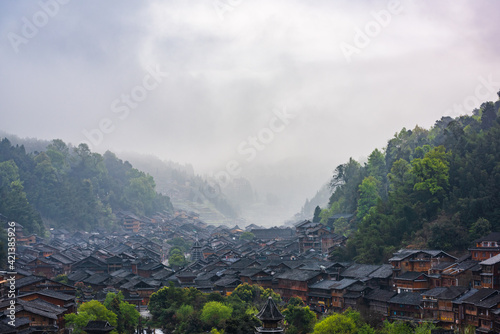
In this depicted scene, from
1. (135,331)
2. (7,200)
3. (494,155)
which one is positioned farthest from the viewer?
(7,200)

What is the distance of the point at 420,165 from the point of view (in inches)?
1826

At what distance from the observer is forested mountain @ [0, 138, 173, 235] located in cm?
7600

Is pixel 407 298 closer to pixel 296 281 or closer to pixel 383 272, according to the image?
pixel 383 272

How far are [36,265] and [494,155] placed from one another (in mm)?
42467

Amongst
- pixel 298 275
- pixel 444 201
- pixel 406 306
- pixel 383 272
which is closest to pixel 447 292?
pixel 406 306

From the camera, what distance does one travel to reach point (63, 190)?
9438cm

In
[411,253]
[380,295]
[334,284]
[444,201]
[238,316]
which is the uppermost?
[444,201]

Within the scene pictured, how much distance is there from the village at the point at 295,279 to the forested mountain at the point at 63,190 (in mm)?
8519

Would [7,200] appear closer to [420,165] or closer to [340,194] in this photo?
[340,194]

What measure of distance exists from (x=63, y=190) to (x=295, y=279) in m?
61.4

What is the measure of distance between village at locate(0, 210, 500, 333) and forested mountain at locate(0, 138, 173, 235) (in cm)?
852

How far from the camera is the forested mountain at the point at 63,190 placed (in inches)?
2992

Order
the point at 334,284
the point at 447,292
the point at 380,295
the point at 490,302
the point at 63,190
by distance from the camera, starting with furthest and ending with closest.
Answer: the point at 63,190, the point at 334,284, the point at 380,295, the point at 447,292, the point at 490,302

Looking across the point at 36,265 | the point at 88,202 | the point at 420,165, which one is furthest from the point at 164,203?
the point at 420,165
